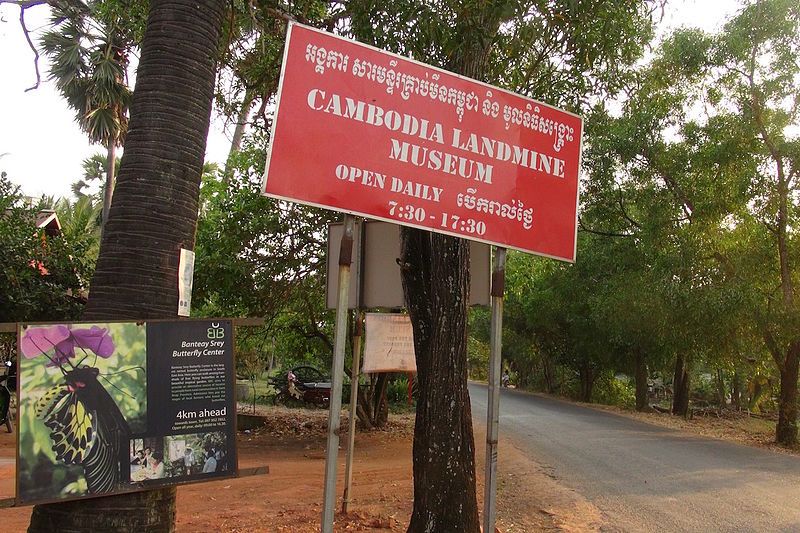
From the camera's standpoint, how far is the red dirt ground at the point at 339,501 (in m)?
6.49

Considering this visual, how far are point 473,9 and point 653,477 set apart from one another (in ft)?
24.4

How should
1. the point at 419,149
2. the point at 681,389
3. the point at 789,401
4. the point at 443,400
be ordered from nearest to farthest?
the point at 419,149 → the point at 443,400 → the point at 789,401 → the point at 681,389

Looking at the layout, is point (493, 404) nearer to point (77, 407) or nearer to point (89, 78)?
point (77, 407)

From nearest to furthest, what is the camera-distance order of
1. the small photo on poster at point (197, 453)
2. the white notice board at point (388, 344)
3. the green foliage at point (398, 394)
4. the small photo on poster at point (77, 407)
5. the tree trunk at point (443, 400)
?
the small photo on poster at point (77, 407), the small photo on poster at point (197, 453), the tree trunk at point (443, 400), the white notice board at point (388, 344), the green foliage at point (398, 394)

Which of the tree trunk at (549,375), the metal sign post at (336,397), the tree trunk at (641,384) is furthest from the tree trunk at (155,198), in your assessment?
the tree trunk at (549,375)

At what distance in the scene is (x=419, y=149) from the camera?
3.61 meters

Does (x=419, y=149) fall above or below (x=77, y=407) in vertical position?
above

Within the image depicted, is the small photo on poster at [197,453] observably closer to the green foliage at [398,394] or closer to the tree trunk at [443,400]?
the tree trunk at [443,400]

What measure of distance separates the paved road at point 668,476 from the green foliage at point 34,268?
385 inches

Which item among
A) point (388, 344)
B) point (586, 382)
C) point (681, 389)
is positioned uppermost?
point (388, 344)

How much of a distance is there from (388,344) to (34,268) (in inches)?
376

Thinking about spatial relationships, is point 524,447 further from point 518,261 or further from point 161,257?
point 161,257

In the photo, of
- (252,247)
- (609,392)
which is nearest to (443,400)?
(252,247)

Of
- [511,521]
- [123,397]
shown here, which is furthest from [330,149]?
[511,521]
